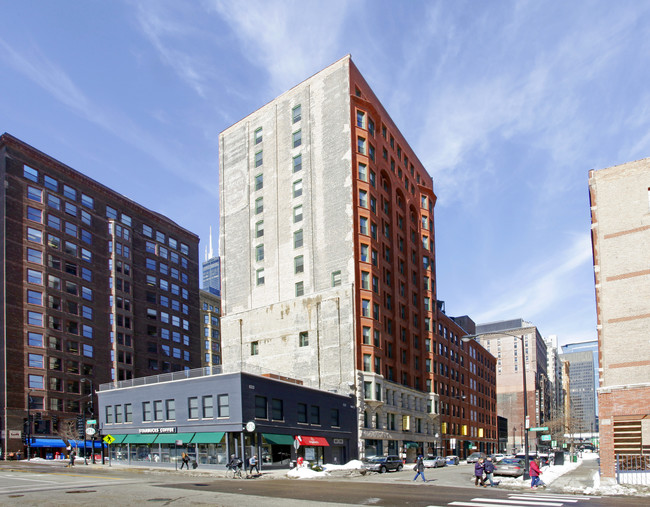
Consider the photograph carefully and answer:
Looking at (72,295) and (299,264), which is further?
(72,295)

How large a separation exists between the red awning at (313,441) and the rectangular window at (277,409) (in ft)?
8.31

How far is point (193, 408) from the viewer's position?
1967 inches

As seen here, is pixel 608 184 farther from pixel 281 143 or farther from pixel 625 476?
pixel 281 143

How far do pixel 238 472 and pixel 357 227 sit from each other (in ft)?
105

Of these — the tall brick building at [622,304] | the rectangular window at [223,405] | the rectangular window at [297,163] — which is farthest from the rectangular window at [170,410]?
the tall brick building at [622,304]

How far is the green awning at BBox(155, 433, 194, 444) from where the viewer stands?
48.6 metres

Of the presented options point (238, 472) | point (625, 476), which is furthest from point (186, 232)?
point (625, 476)

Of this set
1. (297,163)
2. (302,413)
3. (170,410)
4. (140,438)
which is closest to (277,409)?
(302,413)

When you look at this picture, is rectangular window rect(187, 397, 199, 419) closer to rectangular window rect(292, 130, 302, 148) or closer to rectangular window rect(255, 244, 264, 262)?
rectangular window rect(255, 244, 264, 262)

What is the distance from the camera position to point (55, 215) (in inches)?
3688

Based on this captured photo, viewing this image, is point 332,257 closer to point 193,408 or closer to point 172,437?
point 193,408

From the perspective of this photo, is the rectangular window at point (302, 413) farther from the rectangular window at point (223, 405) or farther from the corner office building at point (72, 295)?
the corner office building at point (72, 295)

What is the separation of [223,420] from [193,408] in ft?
13.6

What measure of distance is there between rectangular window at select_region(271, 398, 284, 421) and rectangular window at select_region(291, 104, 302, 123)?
3587 cm
